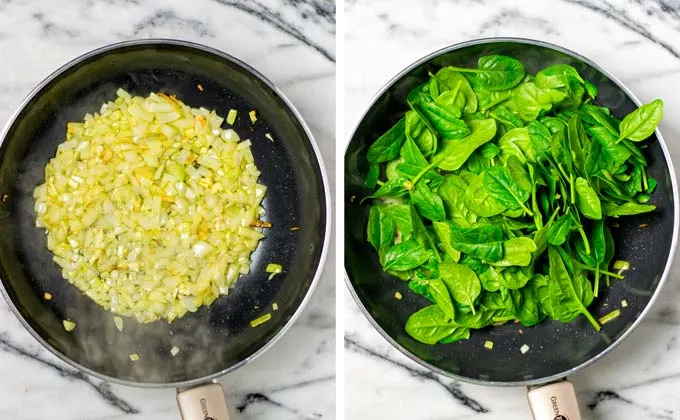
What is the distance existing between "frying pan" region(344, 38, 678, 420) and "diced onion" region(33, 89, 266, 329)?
0.49 ft

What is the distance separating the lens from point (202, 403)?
0.75 m

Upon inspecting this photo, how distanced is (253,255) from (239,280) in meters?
0.03

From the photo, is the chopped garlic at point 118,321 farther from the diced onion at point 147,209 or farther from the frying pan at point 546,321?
the frying pan at point 546,321

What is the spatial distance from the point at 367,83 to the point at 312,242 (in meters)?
0.21

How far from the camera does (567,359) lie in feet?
2.77

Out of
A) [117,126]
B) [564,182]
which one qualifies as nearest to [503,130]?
[564,182]

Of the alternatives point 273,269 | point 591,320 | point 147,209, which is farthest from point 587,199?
point 147,209

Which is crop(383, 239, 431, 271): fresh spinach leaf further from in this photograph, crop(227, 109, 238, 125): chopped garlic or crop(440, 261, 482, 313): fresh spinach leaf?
crop(227, 109, 238, 125): chopped garlic

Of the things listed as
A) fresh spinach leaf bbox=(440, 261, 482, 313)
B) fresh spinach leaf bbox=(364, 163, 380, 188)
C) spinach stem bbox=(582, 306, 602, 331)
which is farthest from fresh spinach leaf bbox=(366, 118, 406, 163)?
spinach stem bbox=(582, 306, 602, 331)

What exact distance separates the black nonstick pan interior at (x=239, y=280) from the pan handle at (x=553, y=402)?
28 centimetres

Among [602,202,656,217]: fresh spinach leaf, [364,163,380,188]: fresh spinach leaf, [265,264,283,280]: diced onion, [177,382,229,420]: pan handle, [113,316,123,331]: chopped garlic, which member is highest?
[364,163,380,188]: fresh spinach leaf

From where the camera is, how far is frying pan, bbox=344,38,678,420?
2.59 feet

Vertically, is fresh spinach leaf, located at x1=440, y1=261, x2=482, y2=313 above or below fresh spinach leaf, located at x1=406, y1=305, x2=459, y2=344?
above

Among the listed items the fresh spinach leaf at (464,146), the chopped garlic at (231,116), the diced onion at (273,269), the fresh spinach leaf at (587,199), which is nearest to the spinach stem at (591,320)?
the fresh spinach leaf at (587,199)
